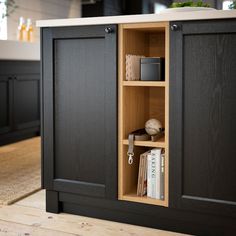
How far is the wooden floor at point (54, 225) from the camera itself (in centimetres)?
219

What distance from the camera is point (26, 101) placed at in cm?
466

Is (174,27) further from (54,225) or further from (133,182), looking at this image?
(54,225)

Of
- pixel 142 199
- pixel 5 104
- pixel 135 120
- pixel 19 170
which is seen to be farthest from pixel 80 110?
pixel 5 104

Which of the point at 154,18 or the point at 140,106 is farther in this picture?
the point at 140,106

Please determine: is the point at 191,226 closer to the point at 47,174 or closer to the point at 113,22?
the point at 47,174

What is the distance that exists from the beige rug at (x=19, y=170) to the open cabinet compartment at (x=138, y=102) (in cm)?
77

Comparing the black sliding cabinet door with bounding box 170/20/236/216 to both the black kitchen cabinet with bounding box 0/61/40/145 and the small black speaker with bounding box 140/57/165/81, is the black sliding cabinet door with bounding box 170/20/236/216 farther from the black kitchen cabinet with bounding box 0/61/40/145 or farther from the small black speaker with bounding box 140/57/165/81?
the black kitchen cabinet with bounding box 0/61/40/145

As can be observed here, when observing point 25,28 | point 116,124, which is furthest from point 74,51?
point 25,28

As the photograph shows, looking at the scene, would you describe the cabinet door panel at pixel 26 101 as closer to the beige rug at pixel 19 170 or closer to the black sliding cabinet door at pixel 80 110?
the beige rug at pixel 19 170

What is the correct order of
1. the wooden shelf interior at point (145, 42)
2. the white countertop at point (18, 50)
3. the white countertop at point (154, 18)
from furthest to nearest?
1. the white countertop at point (18, 50)
2. the wooden shelf interior at point (145, 42)
3. the white countertop at point (154, 18)

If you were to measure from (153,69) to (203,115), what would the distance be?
0.35 metres

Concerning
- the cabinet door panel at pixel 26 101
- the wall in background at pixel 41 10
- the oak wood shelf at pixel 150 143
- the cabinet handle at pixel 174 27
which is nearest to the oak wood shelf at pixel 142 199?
the oak wood shelf at pixel 150 143

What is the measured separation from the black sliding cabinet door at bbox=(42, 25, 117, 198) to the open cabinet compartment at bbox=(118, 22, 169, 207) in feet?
0.13

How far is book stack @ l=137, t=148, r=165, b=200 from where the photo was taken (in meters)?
2.20
